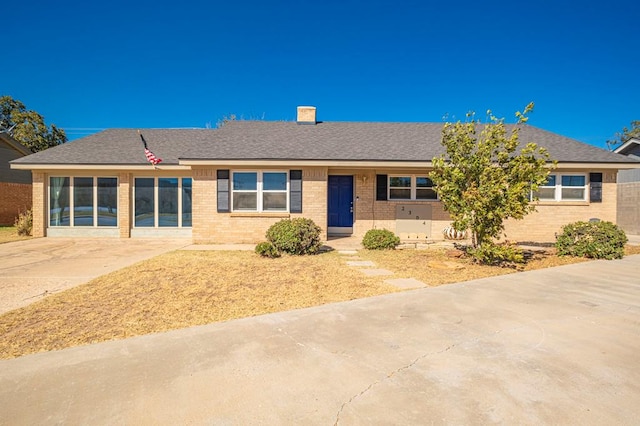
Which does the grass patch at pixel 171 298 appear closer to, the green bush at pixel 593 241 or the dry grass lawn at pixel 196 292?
the dry grass lawn at pixel 196 292

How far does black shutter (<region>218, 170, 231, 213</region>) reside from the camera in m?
12.2

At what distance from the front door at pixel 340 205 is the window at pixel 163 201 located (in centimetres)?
565

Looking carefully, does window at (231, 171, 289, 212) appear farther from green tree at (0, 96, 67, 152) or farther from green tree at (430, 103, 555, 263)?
green tree at (0, 96, 67, 152)

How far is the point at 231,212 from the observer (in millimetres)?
12273

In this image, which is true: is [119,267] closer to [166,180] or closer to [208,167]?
[208,167]

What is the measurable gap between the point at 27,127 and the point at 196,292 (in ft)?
110

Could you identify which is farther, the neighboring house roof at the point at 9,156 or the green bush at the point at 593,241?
the neighboring house roof at the point at 9,156

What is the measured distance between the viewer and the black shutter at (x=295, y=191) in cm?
1232

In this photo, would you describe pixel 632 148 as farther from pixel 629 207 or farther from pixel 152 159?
pixel 152 159

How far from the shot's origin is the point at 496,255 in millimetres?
8203

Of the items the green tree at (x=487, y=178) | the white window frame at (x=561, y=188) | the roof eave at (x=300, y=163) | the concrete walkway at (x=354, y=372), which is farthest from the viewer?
the white window frame at (x=561, y=188)

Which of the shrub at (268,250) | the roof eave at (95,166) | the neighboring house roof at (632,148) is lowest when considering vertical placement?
the shrub at (268,250)

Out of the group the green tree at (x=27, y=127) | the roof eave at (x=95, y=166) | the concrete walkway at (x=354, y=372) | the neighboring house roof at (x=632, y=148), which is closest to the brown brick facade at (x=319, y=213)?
the roof eave at (x=95, y=166)

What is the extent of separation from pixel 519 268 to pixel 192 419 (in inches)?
311
